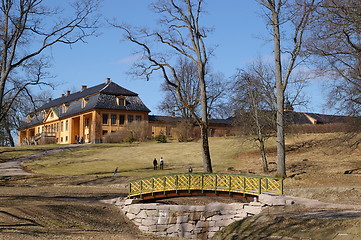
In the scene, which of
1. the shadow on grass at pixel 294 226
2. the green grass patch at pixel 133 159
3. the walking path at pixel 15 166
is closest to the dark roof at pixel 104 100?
the green grass patch at pixel 133 159

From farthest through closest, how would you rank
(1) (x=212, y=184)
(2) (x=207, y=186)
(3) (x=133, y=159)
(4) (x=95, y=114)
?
(4) (x=95, y=114) → (3) (x=133, y=159) → (2) (x=207, y=186) → (1) (x=212, y=184)

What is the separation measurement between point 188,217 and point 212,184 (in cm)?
247

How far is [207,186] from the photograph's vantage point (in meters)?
21.3

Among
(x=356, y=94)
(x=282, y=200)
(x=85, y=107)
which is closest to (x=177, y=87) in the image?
(x=356, y=94)

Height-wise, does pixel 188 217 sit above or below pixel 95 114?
below

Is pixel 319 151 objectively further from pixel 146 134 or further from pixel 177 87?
pixel 146 134

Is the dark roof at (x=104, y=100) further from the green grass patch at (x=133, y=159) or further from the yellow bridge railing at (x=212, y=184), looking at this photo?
the yellow bridge railing at (x=212, y=184)

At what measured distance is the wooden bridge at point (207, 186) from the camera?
1952 centimetres

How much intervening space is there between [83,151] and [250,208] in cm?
3682

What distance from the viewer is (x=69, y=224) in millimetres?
17797

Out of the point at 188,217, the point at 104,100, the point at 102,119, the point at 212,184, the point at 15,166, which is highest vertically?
the point at 104,100

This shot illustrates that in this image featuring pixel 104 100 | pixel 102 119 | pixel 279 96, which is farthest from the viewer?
pixel 104 100

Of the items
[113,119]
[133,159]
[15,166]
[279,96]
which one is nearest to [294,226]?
[279,96]

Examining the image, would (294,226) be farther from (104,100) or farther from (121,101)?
(121,101)
